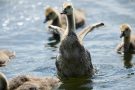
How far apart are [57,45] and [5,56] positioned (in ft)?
5.84

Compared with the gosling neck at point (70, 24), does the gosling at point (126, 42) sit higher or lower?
lower

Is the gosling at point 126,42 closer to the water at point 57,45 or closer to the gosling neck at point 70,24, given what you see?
the water at point 57,45

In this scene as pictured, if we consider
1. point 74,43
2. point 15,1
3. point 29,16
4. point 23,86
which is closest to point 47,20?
point 29,16

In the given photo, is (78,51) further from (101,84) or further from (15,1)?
(15,1)

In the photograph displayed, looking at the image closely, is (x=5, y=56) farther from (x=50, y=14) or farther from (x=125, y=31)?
(x=50, y=14)

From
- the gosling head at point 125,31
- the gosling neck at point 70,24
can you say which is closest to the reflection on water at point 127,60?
the gosling head at point 125,31

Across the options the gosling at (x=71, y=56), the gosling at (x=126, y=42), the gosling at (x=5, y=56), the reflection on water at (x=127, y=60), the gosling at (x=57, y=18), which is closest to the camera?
the gosling at (x=71, y=56)

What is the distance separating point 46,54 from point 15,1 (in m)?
4.83

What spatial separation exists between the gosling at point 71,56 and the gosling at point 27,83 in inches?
30.1

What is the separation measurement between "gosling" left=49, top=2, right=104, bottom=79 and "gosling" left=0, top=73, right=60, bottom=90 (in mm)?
765

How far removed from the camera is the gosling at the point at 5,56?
14.9 meters

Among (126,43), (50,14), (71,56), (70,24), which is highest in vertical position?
(70,24)

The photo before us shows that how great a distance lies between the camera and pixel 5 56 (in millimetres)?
15203

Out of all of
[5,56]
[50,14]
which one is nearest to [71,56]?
[5,56]
